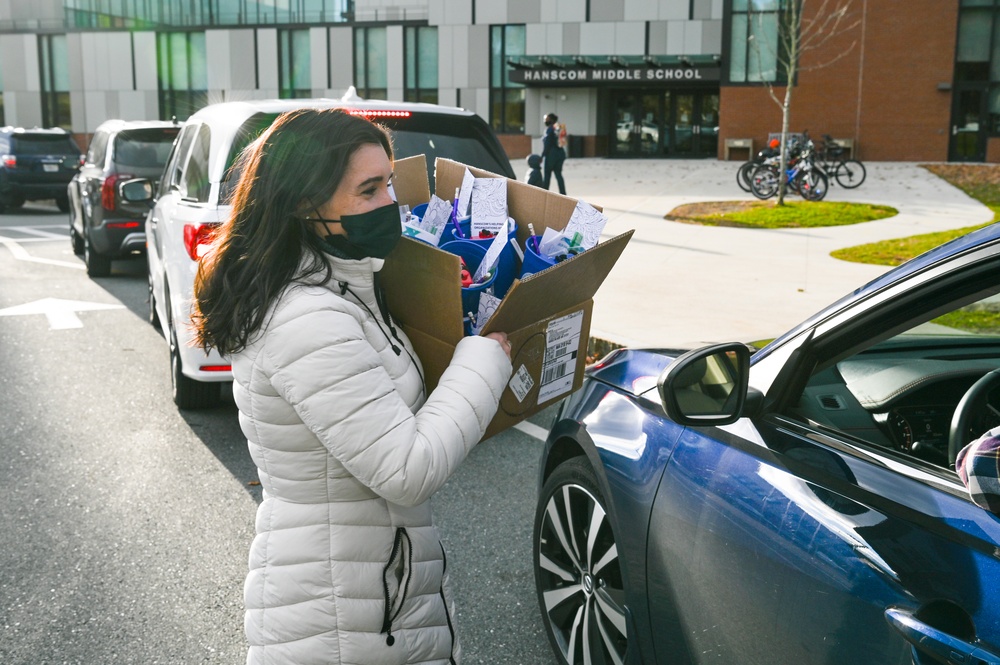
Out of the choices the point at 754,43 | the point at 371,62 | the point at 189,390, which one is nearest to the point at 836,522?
the point at 189,390

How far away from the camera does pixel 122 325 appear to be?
9.77 m

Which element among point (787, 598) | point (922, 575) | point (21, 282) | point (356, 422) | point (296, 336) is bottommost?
point (21, 282)

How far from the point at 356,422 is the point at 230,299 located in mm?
363

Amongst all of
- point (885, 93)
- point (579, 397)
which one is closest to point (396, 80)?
point (885, 93)

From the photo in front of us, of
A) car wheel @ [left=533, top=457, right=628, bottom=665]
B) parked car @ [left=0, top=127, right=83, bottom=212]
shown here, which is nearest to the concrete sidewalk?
car wheel @ [left=533, top=457, right=628, bottom=665]

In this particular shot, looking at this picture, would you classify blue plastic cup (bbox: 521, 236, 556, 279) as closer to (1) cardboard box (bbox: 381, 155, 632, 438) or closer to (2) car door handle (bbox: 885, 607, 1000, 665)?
(1) cardboard box (bbox: 381, 155, 632, 438)

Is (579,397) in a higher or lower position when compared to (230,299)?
lower

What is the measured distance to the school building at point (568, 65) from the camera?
3584cm

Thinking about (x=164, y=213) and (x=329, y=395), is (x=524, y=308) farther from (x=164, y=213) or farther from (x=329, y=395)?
(x=164, y=213)

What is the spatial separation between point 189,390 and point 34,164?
1805cm

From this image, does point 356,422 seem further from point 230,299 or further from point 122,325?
point 122,325

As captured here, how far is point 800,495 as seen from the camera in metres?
2.10

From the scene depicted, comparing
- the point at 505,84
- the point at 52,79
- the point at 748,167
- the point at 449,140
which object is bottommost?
the point at 748,167

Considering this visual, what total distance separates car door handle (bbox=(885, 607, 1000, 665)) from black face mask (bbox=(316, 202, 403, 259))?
46.5 inches
